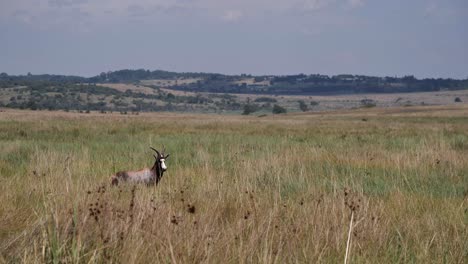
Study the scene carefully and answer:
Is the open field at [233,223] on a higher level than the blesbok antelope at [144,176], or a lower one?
higher

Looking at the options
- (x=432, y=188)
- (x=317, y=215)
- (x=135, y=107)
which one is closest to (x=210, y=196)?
(x=317, y=215)

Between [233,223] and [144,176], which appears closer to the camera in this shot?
[233,223]

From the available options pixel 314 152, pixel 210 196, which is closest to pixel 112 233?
pixel 210 196

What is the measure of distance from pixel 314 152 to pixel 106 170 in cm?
490

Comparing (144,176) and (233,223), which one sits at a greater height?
(233,223)

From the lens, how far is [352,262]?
4270 mm

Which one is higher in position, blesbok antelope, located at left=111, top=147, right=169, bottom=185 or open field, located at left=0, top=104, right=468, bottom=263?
open field, located at left=0, top=104, right=468, bottom=263

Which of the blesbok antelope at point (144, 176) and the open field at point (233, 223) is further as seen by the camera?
the blesbok antelope at point (144, 176)

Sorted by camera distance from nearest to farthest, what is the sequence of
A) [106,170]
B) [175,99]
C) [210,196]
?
[210,196]
[106,170]
[175,99]

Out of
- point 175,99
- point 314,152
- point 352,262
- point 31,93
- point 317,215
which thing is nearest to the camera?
point 352,262

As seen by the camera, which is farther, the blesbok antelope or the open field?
the blesbok antelope

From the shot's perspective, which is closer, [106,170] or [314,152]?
[106,170]

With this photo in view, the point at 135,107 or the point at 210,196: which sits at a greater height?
the point at 210,196

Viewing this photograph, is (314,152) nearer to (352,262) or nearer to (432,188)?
(432,188)
